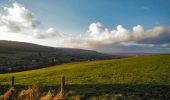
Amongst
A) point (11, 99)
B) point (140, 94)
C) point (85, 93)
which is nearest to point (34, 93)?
point (11, 99)

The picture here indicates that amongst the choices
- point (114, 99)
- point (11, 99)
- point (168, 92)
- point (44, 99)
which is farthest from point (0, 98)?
point (168, 92)

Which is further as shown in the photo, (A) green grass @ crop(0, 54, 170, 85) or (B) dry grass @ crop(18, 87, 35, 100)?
(A) green grass @ crop(0, 54, 170, 85)

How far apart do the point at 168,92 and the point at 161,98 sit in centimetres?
404

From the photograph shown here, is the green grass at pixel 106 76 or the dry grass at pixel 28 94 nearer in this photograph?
the dry grass at pixel 28 94

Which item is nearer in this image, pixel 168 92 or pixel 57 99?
pixel 57 99

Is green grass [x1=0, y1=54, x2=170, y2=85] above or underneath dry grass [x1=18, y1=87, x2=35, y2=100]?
underneath

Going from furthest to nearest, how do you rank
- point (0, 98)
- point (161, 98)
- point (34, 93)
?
point (161, 98)
point (34, 93)
point (0, 98)

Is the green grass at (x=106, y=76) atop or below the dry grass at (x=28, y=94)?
below

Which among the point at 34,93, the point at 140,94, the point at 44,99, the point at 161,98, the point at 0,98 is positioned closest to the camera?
the point at 44,99

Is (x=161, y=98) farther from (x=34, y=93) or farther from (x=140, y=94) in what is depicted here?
(x=34, y=93)

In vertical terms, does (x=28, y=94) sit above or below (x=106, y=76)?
above

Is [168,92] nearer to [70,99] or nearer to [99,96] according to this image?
[99,96]

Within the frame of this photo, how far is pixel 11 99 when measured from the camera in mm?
24625

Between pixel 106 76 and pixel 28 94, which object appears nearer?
pixel 28 94
